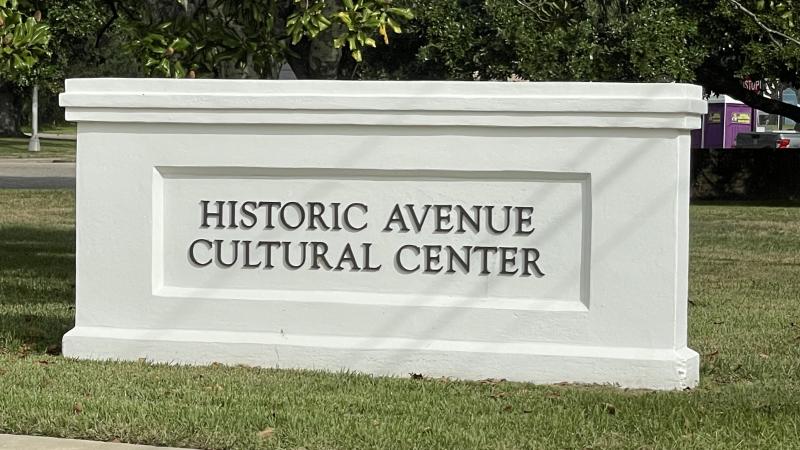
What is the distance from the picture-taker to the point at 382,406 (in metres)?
6.84

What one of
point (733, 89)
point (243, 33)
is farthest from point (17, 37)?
point (733, 89)

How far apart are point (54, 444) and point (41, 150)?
4504cm

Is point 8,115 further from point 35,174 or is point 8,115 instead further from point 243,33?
point 243,33

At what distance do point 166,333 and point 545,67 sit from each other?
12151 millimetres

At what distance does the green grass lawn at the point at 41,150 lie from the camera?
4516 cm

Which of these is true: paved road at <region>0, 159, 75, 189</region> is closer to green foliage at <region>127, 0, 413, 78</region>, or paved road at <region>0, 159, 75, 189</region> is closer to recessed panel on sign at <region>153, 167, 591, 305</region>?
green foliage at <region>127, 0, 413, 78</region>

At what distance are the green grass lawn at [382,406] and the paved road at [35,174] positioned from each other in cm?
2035

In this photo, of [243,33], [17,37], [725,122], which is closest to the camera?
[17,37]

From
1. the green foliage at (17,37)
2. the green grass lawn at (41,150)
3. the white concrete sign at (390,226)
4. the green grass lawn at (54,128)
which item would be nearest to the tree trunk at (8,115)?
the green grass lawn at (41,150)

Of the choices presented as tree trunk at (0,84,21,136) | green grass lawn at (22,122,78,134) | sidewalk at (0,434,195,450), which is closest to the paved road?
tree trunk at (0,84,21,136)

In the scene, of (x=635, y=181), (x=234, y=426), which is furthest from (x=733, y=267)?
(x=234, y=426)

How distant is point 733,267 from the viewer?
50.4 ft

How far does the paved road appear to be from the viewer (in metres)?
29.6

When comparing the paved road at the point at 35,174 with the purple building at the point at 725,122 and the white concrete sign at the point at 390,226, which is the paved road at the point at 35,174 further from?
the white concrete sign at the point at 390,226
